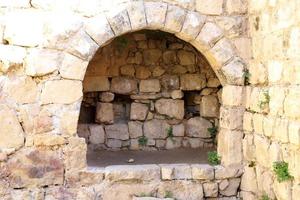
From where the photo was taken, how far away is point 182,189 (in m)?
4.92

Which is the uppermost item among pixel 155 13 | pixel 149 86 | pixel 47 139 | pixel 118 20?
pixel 155 13

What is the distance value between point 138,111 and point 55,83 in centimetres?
193

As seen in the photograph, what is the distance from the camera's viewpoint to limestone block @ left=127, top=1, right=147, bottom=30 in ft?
15.4

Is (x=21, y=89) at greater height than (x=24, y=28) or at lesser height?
lesser

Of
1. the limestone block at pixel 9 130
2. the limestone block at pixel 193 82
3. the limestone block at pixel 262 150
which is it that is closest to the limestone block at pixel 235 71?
the limestone block at pixel 262 150

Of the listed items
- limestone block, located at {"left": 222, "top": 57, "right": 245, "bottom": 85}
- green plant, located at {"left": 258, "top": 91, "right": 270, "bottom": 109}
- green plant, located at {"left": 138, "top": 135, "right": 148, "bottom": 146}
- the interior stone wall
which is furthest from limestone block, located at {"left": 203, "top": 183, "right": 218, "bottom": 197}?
green plant, located at {"left": 138, "top": 135, "right": 148, "bottom": 146}

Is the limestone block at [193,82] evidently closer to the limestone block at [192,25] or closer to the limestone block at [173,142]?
the limestone block at [173,142]

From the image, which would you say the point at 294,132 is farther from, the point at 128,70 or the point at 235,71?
the point at 128,70

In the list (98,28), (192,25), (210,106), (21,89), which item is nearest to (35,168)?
(21,89)

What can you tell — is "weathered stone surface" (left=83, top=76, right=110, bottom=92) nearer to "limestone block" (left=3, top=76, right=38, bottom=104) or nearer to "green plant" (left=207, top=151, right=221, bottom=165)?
"limestone block" (left=3, top=76, right=38, bottom=104)

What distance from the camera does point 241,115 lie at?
16.5ft

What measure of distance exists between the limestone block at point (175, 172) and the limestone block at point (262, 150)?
82cm

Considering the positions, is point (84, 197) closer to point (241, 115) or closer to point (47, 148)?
point (47, 148)

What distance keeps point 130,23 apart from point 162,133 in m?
2.09
